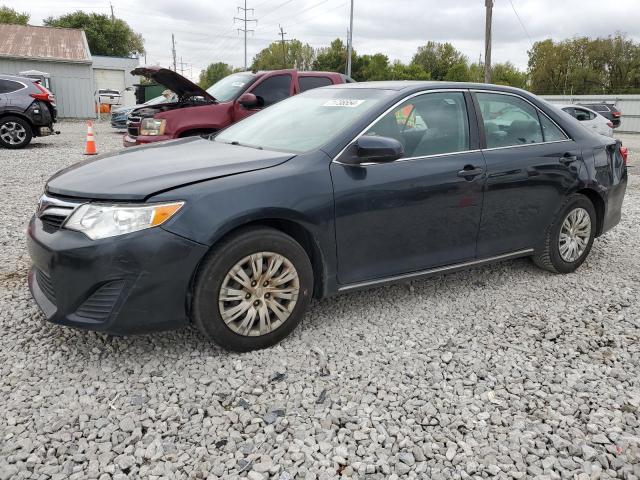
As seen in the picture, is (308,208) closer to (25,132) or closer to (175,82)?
(175,82)

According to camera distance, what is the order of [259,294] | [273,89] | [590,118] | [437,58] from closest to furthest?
[259,294]
[273,89]
[590,118]
[437,58]

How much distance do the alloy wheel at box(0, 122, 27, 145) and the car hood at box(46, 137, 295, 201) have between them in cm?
1070

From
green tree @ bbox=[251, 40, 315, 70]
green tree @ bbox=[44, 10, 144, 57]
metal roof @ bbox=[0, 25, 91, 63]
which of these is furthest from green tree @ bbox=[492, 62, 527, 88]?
metal roof @ bbox=[0, 25, 91, 63]

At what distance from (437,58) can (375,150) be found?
85138 mm

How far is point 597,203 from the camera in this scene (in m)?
4.79

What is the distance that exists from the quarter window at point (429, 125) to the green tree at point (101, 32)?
62.6 meters

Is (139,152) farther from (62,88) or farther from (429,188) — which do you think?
(62,88)

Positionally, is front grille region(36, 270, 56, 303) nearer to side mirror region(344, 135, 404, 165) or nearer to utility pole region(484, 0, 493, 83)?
side mirror region(344, 135, 404, 165)

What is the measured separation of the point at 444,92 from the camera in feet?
13.0

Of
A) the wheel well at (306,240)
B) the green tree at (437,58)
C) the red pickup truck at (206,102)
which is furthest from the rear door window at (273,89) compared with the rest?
the green tree at (437,58)

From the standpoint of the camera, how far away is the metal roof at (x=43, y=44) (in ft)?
88.5

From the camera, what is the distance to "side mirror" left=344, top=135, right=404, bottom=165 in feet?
10.8

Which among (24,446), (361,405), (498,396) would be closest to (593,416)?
(498,396)

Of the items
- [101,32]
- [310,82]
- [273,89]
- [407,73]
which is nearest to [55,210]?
[273,89]
